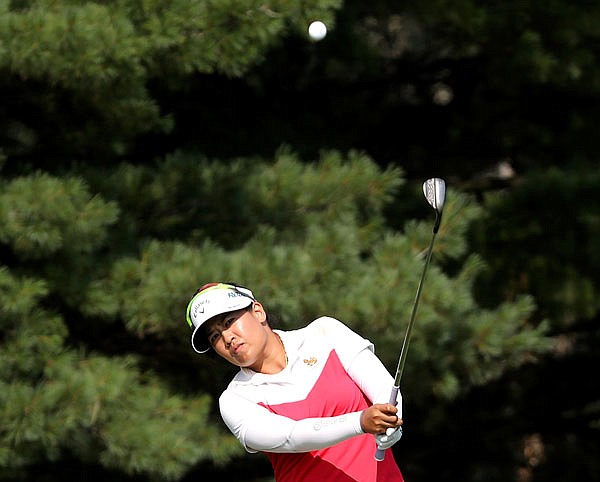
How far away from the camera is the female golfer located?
3127mm

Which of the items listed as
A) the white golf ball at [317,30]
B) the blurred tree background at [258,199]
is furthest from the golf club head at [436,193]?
the blurred tree background at [258,199]

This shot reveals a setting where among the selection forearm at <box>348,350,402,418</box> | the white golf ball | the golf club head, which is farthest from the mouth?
the white golf ball

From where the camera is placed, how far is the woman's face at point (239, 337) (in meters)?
3.14

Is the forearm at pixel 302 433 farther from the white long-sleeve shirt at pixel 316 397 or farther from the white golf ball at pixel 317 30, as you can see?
the white golf ball at pixel 317 30

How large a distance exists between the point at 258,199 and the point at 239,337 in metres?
3.51

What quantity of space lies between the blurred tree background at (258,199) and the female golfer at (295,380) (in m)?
2.46

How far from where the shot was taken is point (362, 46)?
7992 millimetres

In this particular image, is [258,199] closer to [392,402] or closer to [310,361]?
[310,361]

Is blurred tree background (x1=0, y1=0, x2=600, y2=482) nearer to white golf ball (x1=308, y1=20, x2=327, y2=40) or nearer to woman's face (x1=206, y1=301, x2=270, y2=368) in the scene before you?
white golf ball (x1=308, y1=20, x2=327, y2=40)

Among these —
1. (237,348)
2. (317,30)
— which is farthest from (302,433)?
(317,30)

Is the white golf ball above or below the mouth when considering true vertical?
below

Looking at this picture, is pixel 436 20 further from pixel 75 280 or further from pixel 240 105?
pixel 75 280

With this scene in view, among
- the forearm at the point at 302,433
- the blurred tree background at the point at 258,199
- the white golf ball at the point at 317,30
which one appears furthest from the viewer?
the blurred tree background at the point at 258,199

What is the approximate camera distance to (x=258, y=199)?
6621 mm
